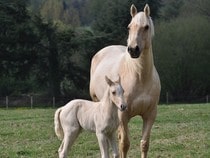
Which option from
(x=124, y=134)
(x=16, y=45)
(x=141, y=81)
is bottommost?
(x=16, y=45)

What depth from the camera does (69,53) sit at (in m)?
45.9

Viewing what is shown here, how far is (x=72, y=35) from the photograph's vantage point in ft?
153

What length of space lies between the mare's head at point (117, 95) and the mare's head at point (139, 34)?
0.69 m

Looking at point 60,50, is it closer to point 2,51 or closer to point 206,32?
point 2,51

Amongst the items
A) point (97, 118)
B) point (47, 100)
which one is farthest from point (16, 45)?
point (97, 118)

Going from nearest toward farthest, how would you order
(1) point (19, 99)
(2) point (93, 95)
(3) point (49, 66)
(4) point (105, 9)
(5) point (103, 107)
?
(5) point (103, 107) → (2) point (93, 95) → (1) point (19, 99) → (3) point (49, 66) → (4) point (105, 9)

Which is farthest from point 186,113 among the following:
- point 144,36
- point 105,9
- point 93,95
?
point 105,9

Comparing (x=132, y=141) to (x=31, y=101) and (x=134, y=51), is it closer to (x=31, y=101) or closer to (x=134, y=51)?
(x=134, y=51)

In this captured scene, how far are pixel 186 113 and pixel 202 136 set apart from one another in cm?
638

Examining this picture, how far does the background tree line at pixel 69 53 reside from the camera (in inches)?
1754

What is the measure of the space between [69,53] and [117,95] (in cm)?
3822

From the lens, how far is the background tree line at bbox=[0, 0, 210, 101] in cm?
4456

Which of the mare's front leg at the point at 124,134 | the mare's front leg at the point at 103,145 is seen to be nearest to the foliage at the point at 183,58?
the mare's front leg at the point at 124,134

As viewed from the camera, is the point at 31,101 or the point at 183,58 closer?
the point at 31,101
